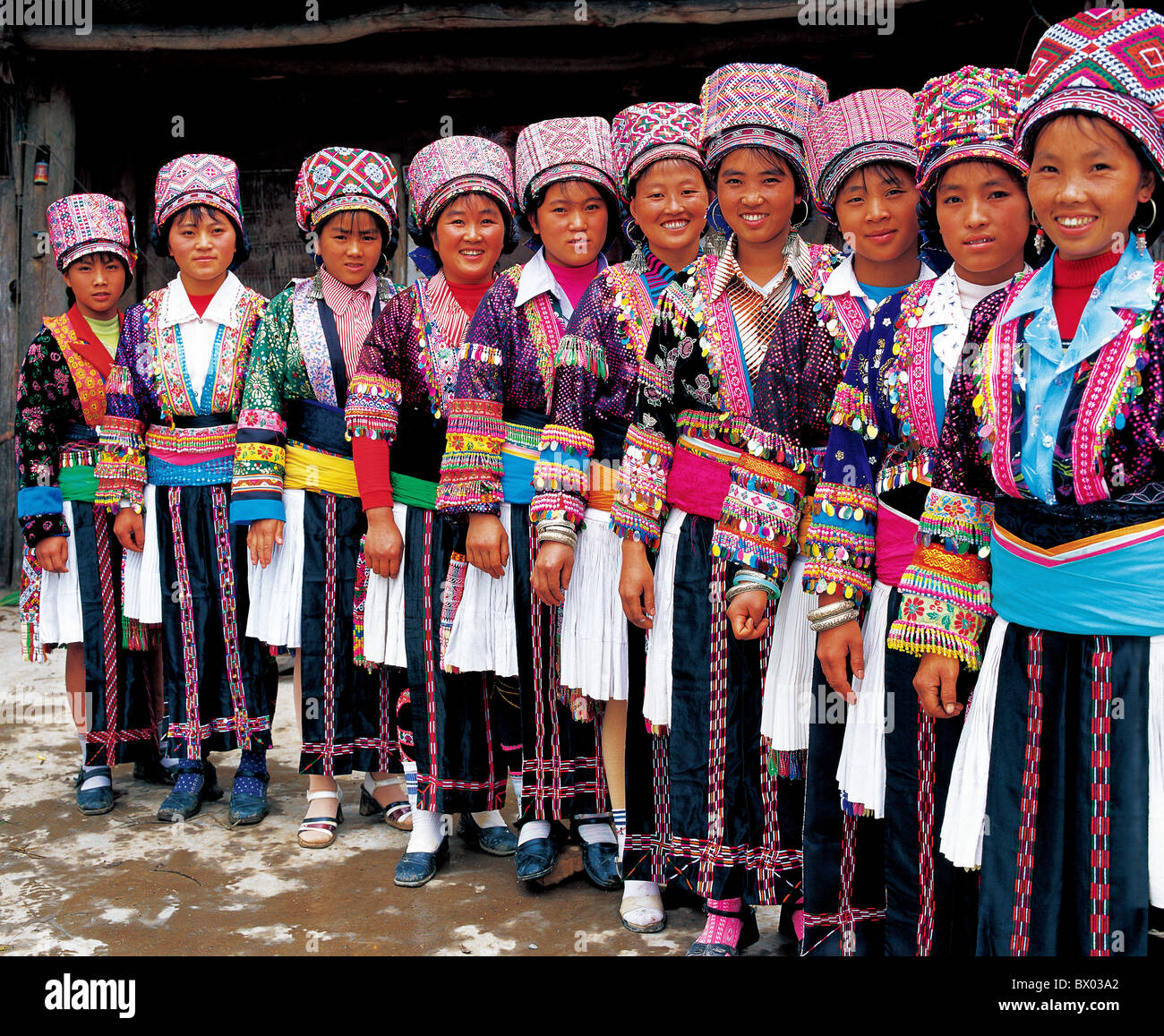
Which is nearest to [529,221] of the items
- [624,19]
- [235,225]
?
[235,225]

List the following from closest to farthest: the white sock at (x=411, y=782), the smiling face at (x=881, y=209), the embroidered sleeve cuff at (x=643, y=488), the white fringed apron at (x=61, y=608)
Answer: the smiling face at (x=881, y=209), the embroidered sleeve cuff at (x=643, y=488), the white sock at (x=411, y=782), the white fringed apron at (x=61, y=608)

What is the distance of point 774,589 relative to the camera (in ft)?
8.22

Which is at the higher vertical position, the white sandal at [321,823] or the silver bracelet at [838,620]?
the silver bracelet at [838,620]

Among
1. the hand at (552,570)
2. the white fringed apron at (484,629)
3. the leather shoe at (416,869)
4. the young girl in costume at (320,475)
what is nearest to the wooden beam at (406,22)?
the young girl in costume at (320,475)

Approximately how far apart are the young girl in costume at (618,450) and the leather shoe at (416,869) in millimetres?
650

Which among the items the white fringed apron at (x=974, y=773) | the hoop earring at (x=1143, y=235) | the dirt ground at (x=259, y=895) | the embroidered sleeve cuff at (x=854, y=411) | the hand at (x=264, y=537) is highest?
the hoop earring at (x=1143, y=235)

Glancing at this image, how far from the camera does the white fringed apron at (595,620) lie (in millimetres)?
3092

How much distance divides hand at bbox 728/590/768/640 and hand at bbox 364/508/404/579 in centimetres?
144

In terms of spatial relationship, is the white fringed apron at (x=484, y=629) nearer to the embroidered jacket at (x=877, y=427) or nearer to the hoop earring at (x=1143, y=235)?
the embroidered jacket at (x=877, y=427)

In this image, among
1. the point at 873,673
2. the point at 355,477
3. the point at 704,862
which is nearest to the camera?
the point at 873,673

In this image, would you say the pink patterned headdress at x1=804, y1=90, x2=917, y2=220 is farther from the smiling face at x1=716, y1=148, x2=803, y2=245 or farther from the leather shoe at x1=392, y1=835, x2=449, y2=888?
the leather shoe at x1=392, y1=835, x2=449, y2=888

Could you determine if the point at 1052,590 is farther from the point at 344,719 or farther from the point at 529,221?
the point at 344,719

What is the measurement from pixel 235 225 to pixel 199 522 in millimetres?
1127

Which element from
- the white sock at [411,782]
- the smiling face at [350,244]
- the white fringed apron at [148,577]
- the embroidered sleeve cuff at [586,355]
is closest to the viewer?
the embroidered sleeve cuff at [586,355]
